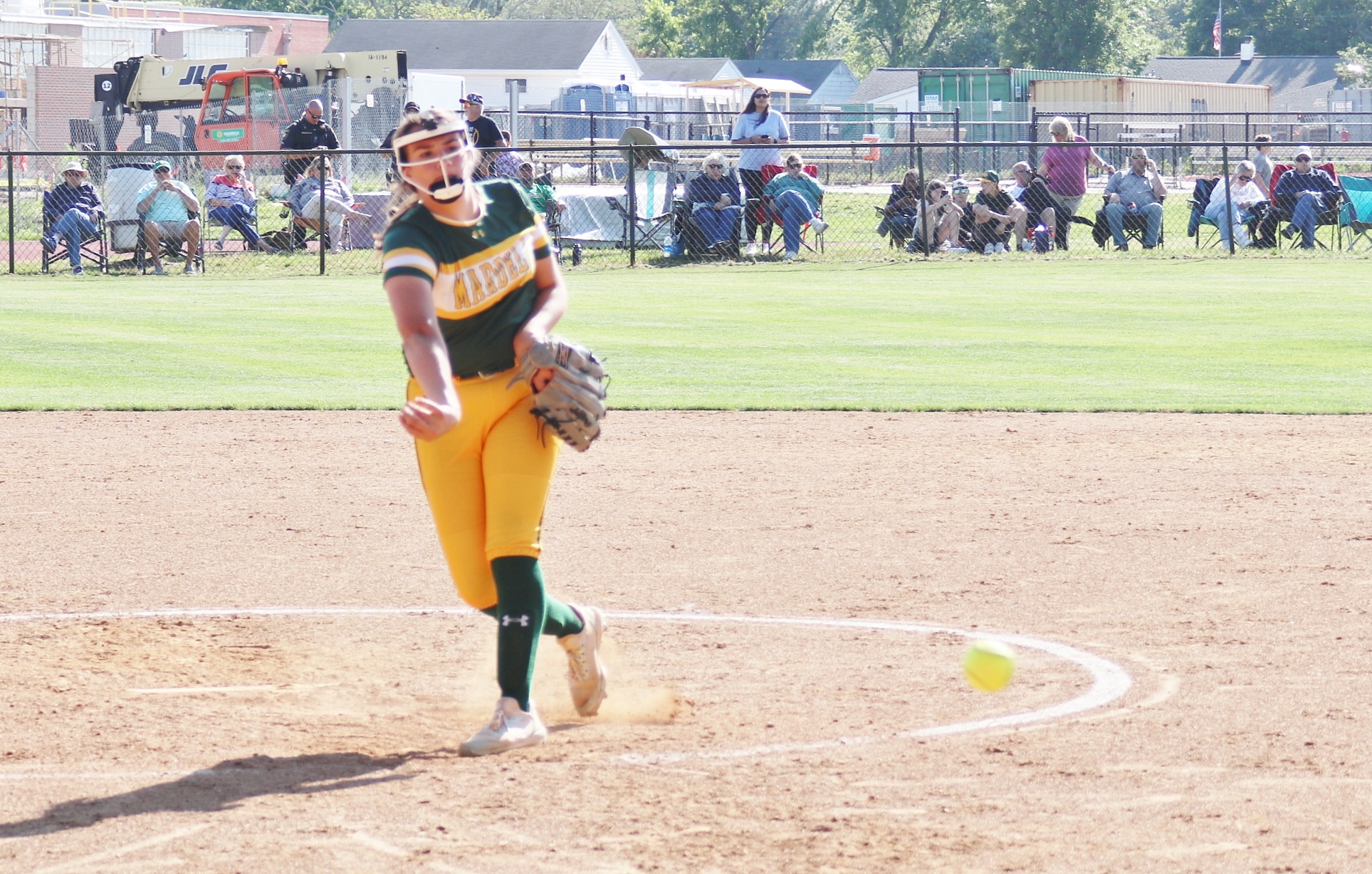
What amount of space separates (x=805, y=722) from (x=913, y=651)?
100 cm

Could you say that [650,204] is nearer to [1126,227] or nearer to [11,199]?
[1126,227]

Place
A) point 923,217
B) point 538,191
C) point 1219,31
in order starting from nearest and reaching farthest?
point 538,191 < point 923,217 < point 1219,31

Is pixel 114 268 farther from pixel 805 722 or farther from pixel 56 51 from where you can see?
pixel 56 51

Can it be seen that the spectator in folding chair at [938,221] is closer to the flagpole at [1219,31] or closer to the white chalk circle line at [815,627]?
the white chalk circle line at [815,627]

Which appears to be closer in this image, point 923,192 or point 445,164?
point 445,164

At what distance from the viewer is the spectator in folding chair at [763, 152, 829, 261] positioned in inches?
843

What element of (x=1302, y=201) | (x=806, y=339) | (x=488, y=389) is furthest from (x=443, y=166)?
(x=1302, y=201)

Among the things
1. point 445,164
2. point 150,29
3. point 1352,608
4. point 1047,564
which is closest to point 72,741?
point 445,164

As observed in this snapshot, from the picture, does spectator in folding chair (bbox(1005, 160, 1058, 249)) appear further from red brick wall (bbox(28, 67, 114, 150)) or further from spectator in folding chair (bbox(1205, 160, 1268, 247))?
red brick wall (bbox(28, 67, 114, 150))

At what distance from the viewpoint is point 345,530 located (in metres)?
8.04

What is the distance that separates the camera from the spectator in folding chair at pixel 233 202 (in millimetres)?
22297

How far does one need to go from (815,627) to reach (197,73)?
33.4 m

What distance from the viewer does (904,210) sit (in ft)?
74.3

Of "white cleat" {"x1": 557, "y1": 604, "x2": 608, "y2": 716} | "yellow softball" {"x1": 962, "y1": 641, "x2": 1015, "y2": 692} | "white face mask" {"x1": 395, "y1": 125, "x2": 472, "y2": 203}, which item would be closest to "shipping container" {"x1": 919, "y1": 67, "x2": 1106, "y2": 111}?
"yellow softball" {"x1": 962, "y1": 641, "x2": 1015, "y2": 692}
